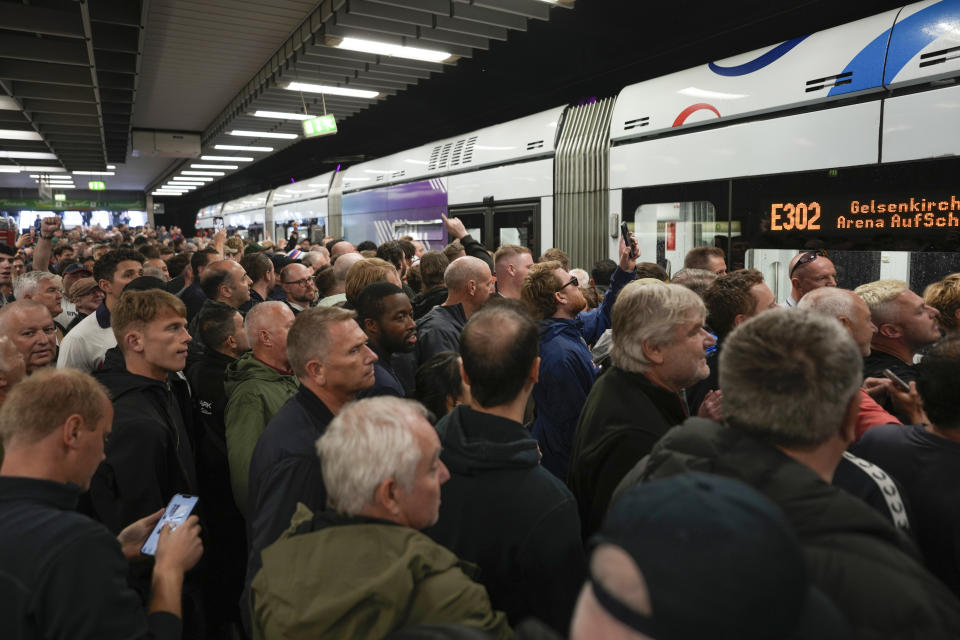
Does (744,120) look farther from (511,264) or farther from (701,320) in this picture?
(701,320)

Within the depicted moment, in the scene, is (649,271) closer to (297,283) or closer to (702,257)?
(702,257)

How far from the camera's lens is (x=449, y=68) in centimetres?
1077

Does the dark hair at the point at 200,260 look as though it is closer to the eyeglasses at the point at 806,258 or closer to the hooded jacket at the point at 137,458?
the hooded jacket at the point at 137,458

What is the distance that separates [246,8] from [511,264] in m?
4.69

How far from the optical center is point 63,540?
140 centimetres

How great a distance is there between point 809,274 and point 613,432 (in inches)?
105

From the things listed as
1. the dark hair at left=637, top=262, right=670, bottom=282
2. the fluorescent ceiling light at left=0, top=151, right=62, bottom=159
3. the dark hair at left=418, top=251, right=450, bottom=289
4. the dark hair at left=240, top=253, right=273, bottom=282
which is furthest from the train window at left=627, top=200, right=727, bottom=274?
the fluorescent ceiling light at left=0, top=151, right=62, bottom=159

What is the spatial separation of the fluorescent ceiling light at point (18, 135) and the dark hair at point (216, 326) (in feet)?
38.4

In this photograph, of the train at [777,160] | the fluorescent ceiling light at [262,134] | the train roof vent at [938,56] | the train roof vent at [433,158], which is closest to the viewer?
the train roof vent at [938,56]

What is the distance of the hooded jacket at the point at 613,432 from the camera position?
1.99 metres

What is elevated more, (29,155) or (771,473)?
(29,155)

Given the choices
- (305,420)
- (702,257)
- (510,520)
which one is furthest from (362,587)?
(702,257)

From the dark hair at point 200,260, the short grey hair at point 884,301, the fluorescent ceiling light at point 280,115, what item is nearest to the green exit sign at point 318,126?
the fluorescent ceiling light at point 280,115

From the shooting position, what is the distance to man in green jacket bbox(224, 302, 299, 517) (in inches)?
105
